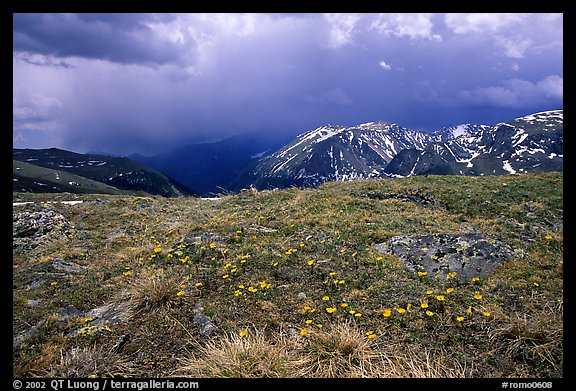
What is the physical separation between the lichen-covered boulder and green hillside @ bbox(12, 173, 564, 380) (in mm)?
133

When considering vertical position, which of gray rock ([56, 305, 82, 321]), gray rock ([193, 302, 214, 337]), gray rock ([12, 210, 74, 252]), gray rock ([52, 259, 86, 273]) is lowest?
gray rock ([56, 305, 82, 321])

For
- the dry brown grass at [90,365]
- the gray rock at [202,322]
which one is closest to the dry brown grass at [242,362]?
the gray rock at [202,322]

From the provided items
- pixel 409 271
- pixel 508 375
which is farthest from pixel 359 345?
pixel 409 271

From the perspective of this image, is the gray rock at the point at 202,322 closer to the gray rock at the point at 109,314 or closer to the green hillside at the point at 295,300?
the green hillside at the point at 295,300

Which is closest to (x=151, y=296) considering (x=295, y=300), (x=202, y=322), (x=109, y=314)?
(x=109, y=314)

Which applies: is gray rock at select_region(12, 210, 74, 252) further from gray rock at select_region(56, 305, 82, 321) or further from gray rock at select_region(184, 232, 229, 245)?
gray rock at select_region(56, 305, 82, 321)

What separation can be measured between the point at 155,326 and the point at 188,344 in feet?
3.69

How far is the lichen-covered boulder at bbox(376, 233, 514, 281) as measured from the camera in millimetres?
7586

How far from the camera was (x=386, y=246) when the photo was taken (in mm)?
9336

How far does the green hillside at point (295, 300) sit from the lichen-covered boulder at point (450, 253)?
0.13 m

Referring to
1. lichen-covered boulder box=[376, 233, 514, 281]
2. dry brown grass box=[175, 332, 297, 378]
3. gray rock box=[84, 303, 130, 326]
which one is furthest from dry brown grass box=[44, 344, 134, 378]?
lichen-covered boulder box=[376, 233, 514, 281]

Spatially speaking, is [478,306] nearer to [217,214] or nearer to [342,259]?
[342,259]

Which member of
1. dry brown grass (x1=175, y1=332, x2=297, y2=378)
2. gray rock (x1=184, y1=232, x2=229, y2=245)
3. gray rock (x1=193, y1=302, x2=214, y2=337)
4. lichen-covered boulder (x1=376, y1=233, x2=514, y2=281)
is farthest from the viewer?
gray rock (x1=184, y1=232, x2=229, y2=245)

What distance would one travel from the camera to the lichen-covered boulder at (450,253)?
7586 millimetres
